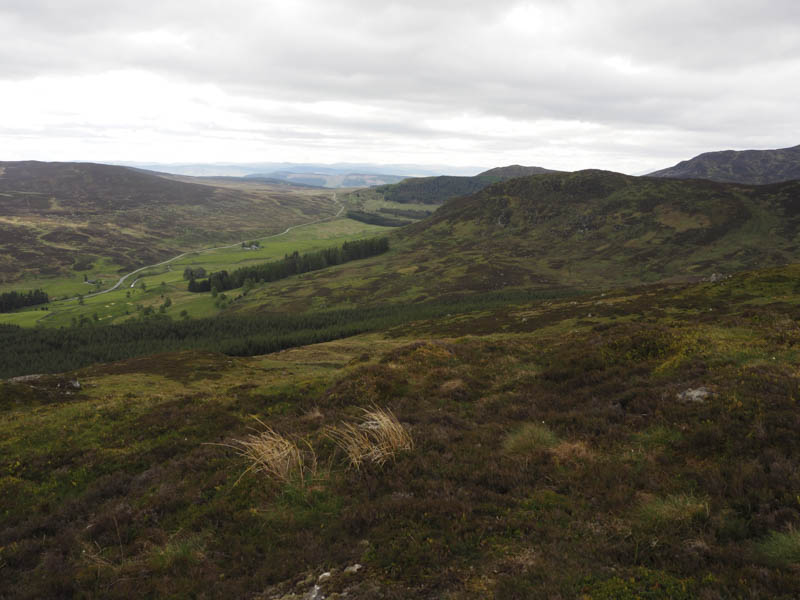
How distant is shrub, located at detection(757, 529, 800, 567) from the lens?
7902mm

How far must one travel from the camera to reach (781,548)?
26.7 feet

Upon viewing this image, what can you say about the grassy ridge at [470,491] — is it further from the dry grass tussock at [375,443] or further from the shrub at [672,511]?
the dry grass tussock at [375,443]

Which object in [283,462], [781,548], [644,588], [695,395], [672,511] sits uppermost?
[695,395]

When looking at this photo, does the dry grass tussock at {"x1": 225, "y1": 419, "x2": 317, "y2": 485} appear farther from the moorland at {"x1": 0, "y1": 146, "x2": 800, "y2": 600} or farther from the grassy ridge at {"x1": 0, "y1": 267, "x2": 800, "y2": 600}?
the grassy ridge at {"x1": 0, "y1": 267, "x2": 800, "y2": 600}

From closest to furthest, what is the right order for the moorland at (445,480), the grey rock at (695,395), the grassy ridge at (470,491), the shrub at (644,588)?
1. the shrub at (644,588)
2. the grassy ridge at (470,491)
3. the moorland at (445,480)
4. the grey rock at (695,395)

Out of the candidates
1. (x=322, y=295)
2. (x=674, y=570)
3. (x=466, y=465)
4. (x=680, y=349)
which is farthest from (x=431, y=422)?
(x=322, y=295)

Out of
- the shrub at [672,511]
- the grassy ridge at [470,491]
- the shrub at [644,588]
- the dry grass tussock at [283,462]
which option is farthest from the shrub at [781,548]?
the dry grass tussock at [283,462]

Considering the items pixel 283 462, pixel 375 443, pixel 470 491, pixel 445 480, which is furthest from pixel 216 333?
pixel 470 491

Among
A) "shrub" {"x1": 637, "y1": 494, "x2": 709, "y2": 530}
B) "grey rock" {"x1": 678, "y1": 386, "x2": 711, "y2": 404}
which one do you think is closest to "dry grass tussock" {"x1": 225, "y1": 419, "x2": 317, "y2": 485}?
"shrub" {"x1": 637, "y1": 494, "x2": 709, "y2": 530}

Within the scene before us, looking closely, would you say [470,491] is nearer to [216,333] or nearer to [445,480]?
[445,480]

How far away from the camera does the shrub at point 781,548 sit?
790 centimetres

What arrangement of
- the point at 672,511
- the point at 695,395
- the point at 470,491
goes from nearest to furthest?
1. the point at 672,511
2. the point at 470,491
3. the point at 695,395

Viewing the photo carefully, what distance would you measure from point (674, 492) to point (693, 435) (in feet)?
10.3

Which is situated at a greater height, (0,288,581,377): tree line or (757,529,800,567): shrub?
(757,529,800,567): shrub
